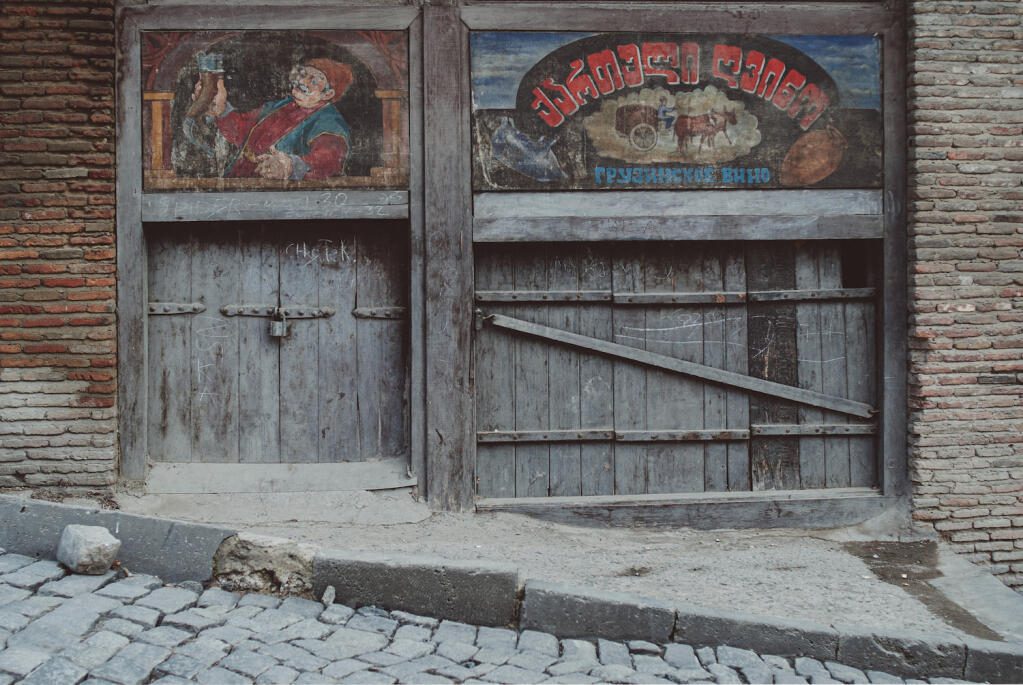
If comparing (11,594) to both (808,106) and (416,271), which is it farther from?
(808,106)

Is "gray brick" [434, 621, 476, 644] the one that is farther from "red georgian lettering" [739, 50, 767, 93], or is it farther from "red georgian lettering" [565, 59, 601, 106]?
"red georgian lettering" [739, 50, 767, 93]

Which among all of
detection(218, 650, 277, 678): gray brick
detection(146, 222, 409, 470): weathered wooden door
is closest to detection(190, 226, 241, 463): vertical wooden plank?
detection(146, 222, 409, 470): weathered wooden door

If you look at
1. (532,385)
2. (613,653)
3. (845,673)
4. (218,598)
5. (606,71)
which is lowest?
(845,673)

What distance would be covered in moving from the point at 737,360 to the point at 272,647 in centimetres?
365

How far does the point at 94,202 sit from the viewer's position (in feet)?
17.8

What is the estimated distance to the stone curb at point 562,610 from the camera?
383cm

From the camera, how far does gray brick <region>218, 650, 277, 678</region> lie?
10.7ft

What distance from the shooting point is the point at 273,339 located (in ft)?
18.8

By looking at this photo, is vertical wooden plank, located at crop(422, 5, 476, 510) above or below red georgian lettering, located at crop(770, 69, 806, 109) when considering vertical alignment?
below

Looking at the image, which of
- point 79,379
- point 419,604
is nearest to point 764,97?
point 419,604

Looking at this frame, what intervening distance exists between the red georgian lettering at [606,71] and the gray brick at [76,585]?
406 centimetres

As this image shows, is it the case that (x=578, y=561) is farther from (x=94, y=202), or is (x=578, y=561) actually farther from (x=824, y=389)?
(x=94, y=202)

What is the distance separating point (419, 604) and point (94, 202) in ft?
11.1

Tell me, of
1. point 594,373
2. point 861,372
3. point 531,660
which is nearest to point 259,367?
point 594,373
